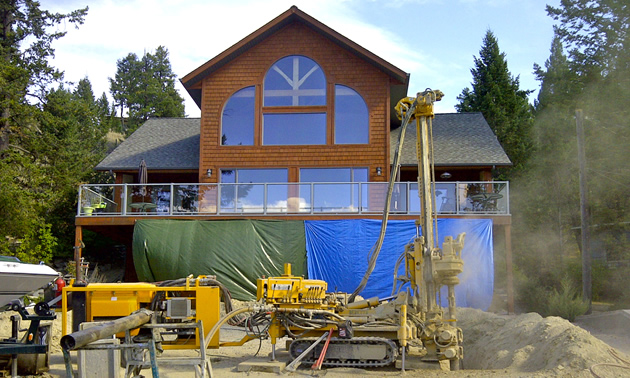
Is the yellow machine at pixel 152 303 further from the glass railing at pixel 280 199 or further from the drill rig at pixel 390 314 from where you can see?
the glass railing at pixel 280 199

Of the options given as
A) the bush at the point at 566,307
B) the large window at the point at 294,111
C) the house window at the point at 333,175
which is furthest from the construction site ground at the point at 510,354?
the large window at the point at 294,111

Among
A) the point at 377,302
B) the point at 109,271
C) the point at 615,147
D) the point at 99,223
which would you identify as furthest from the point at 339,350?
the point at 615,147

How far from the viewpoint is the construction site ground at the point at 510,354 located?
10.1 metres

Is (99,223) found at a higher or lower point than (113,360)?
higher

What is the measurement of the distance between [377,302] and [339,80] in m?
11.9

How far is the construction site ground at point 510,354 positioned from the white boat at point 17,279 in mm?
1497

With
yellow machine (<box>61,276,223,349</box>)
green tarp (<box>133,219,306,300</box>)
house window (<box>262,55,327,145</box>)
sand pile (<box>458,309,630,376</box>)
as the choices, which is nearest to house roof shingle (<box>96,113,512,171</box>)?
house window (<box>262,55,327,145</box>)

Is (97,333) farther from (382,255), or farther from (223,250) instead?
(382,255)

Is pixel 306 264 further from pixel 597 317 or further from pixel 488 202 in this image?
pixel 597 317

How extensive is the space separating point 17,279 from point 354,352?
5859 millimetres

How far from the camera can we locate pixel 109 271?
94.0ft

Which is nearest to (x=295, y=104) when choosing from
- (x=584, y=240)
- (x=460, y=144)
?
(x=460, y=144)

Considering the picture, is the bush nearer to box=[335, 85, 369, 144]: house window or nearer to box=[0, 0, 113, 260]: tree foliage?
box=[335, 85, 369, 144]: house window

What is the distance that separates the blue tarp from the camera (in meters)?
18.9
